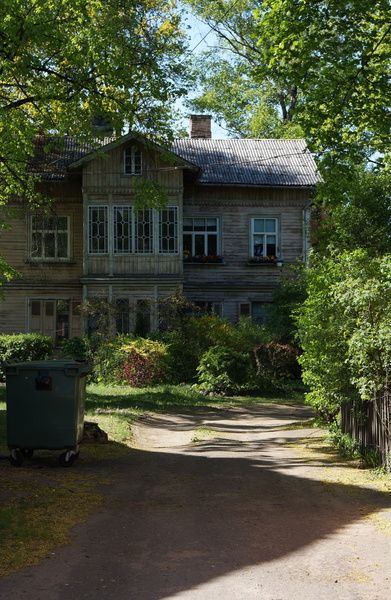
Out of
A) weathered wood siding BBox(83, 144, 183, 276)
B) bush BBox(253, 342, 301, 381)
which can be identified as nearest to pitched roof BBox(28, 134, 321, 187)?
weathered wood siding BBox(83, 144, 183, 276)

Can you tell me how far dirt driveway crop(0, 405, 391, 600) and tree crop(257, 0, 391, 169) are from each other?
25.7 feet

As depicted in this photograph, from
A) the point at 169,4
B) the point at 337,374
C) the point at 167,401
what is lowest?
the point at 167,401

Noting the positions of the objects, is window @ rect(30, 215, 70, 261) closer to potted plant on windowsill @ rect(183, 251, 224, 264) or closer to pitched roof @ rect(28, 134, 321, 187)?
pitched roof @ rect(28, 134, 321, 187)

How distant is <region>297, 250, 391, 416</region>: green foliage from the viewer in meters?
9.55

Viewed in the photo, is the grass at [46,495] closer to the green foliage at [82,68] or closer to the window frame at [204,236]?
the green foliage at [82,68]

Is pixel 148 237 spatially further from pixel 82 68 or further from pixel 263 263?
pixel 82 68

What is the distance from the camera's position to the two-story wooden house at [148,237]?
28531 millimetres

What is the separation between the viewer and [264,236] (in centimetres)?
3045

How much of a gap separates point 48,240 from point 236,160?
8.71 meters

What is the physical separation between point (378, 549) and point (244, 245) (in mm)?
24348

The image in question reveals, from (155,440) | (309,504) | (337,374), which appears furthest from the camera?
(155,440)

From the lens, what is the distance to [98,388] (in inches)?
867

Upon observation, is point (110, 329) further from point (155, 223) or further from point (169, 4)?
point (169, 4)

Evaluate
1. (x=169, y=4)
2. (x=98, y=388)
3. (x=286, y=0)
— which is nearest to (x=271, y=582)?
(x=286, y=0)
